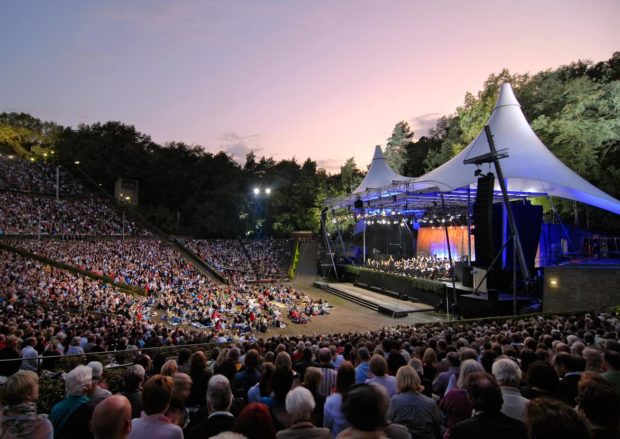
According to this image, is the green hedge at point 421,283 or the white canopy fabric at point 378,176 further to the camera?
the white canopy fabric at point 378,176

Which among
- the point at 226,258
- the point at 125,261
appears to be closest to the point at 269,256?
the point at 226,258

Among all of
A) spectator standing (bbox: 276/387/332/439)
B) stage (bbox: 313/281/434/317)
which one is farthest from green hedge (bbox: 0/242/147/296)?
spectator standing (bbox: 276/387/332/439)

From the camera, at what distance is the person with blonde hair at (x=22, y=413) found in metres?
2.15

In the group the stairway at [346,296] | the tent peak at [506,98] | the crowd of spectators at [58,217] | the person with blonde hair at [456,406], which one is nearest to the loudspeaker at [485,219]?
the tent peak at [506,98]

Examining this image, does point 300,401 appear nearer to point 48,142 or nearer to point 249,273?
point 249,273

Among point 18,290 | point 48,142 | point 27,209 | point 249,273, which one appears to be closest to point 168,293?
point 18,290

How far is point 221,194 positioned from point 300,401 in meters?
38.7

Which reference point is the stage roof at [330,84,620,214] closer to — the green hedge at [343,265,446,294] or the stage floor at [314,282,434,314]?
the green hedge at [343,265,446,294]

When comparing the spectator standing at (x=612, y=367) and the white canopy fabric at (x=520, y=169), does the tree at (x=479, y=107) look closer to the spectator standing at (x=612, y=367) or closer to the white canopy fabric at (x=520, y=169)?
the white canopy fabric at (x=520, y=169)

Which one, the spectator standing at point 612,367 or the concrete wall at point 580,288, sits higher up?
the spectator standing at point 612,367

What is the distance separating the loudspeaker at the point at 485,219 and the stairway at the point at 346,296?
7.36 metres

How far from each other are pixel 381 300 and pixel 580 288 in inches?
375

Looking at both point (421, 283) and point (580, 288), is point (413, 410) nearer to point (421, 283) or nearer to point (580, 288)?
point (580, 288)

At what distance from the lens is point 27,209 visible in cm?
2777
